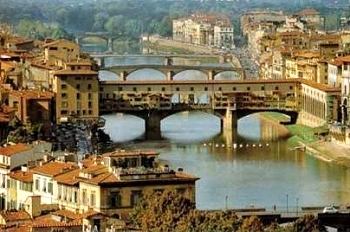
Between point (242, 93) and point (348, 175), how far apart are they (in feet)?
33.1

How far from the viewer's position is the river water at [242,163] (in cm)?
2052

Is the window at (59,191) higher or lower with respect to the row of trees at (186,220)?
lower

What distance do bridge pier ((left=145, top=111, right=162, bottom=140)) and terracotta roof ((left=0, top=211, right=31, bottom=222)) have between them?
1652cm

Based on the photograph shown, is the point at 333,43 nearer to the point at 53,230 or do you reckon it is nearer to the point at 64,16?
the point at 53,230

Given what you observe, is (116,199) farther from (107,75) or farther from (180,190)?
(107,75)

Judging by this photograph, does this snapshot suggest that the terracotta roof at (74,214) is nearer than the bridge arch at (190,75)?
Yes

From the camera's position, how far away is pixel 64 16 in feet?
280

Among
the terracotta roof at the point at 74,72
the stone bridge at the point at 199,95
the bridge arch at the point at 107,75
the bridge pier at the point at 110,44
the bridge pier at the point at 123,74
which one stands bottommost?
the bridge pier at the point at 110,44

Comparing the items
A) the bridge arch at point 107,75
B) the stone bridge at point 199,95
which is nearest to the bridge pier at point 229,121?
the stone bridge at point 199,95

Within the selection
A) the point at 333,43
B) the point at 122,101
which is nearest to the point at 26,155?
the point at 122,101

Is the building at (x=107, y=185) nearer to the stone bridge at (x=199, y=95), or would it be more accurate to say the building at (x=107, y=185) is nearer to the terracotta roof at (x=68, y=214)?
the terracotta roof at (x=68, y=214)

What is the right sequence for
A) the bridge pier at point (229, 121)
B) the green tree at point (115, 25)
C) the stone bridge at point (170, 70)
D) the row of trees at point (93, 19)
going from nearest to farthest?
1. the bridge pier at point (229, 121)
2. the stone bridge at point (170, 70)
3. the row of trees at point (93, 19)
4. the green tree at point (115, 25)

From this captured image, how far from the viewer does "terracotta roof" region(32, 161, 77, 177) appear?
1616 centimetres

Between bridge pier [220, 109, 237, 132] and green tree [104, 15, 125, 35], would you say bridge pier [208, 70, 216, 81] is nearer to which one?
bridge pier [220, 109, 237, 132]
